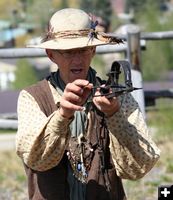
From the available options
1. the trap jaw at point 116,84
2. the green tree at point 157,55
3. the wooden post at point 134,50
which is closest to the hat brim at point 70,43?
the trap jaw at point 116,84

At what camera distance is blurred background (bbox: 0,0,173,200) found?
19.6 ft

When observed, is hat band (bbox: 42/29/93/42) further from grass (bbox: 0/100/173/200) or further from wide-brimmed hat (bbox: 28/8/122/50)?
grass (bbox: 0/100/173/200)

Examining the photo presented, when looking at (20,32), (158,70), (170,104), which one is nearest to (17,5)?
(20,32)

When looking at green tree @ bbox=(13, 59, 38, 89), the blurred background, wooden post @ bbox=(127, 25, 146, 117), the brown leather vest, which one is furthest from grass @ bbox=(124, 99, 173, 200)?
green tree @ bbox=(13, 59, 38, 89)

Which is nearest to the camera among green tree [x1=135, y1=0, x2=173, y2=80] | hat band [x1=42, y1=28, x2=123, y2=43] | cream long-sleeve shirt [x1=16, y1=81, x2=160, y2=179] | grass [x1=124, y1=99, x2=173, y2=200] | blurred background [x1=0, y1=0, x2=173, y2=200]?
cream long-sleeve shirt [x1=16, y1=81, x2=160, y2=179]

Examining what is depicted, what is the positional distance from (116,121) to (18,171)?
152 inches

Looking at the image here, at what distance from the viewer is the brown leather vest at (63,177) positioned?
2.94 meters

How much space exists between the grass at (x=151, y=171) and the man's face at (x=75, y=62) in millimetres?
2658

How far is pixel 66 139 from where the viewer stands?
2.77 meters

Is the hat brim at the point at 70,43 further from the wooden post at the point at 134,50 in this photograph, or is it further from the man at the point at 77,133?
the wooden post at the point at 134,50

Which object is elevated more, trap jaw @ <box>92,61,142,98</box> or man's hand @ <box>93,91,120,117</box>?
trap jaw @ <box>92,61,142,98</box>

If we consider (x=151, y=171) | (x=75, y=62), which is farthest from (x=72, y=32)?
(x=151, y=171)

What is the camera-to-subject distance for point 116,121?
9.15 ft

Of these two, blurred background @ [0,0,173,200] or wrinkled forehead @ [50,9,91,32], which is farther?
blurred background @ [0,0,173,200]
